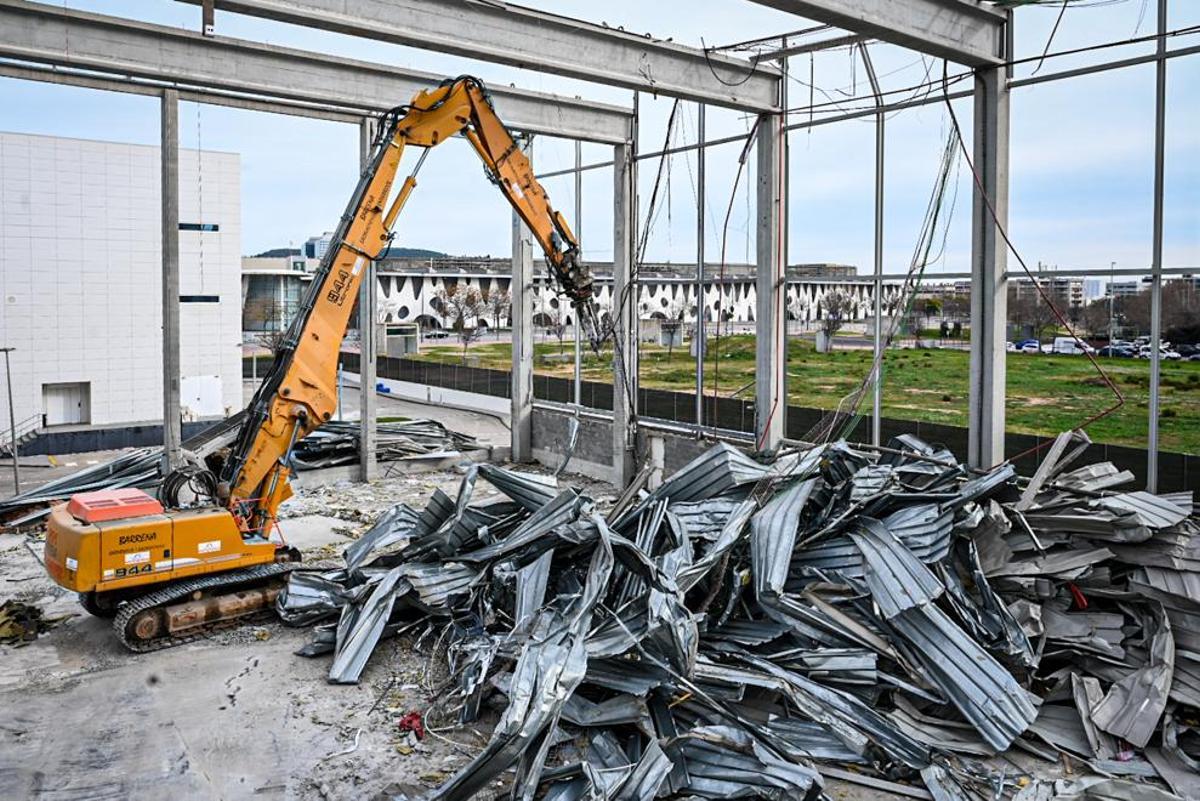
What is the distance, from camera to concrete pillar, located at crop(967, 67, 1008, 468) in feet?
37.8

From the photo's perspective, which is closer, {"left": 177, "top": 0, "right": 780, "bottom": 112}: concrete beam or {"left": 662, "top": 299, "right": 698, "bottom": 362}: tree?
{"left": 177, "top": 0, "right": 780, "bottom": 112}: concrete beam

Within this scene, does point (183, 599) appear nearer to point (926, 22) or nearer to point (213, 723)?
Answer: point (213, 723)

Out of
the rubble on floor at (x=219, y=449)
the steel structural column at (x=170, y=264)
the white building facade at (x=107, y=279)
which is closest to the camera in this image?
the steel structural column at (x=170, y=264)

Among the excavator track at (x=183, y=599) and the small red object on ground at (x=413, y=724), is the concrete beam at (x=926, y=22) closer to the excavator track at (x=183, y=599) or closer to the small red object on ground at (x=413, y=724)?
the small red object on ground at (x=413, y=724)

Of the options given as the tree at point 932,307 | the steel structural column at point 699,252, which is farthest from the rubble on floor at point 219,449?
the tree at point 932,307

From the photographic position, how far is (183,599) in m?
9.98

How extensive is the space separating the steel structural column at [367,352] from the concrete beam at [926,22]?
395 inches

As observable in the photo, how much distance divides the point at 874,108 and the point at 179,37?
31.1 feet

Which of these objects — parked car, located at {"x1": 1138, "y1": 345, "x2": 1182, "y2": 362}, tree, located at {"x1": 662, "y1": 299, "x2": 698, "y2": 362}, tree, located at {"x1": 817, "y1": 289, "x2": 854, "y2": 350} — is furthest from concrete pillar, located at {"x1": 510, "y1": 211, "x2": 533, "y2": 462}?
parked car, located at {"x1": 1138, "y1": 345, "x2": 1182, "y2": 362}

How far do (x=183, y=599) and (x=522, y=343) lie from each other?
10826 mm

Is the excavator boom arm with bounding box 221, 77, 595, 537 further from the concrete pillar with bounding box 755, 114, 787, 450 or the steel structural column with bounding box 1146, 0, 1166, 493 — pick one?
the steel structural column with bounding box 1146, 0, 1166, 493

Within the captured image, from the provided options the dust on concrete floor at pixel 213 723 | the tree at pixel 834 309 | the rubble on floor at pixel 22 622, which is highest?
the tree at pixel 834 309

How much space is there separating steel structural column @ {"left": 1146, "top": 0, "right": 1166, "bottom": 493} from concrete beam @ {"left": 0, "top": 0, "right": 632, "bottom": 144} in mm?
9558

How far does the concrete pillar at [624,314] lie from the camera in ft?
57.5
